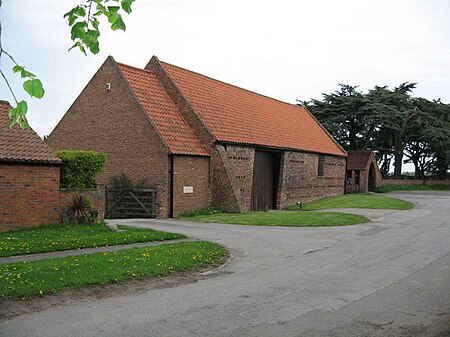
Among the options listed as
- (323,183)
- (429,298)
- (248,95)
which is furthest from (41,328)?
(323,183)

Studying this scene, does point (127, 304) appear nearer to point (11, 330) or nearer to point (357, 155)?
point (11, 330)

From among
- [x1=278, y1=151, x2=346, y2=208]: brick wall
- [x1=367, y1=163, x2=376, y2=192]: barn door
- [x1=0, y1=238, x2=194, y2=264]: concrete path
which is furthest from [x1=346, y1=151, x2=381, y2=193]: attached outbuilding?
[x1=0, y1=238, x2=194, y2=264]: concrete path

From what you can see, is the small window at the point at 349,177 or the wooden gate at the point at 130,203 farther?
the small window at the point at 349,177

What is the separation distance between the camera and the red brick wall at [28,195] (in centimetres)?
1571

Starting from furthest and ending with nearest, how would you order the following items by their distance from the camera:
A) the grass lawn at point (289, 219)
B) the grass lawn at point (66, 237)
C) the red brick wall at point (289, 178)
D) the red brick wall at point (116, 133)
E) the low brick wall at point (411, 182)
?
the low brick wall at point (411, 182) < the red brick wall at point (289, 178) < the red brick wall at point (116, 133) < the grass lawn at point (289, 219) < the grass lawn at point (66, 237)

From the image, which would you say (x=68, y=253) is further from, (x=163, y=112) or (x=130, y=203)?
(x=163, y=112)

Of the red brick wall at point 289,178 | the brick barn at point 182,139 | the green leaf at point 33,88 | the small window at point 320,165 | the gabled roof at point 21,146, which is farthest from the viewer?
the small window at point 320,165

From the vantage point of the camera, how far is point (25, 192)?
16250 mm

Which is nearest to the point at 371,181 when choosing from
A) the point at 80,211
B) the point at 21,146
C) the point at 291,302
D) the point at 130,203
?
the point at 130,203

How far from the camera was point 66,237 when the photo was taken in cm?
1420

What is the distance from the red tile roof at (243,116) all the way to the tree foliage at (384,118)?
12.4m

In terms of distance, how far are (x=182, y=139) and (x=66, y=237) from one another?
36.4ft

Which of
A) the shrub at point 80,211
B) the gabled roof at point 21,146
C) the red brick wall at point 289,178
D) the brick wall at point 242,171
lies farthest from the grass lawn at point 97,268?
the brick wall at point 242,171

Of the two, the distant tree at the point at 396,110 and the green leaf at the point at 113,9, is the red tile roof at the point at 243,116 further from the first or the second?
the green leaf at the point at 113,9
